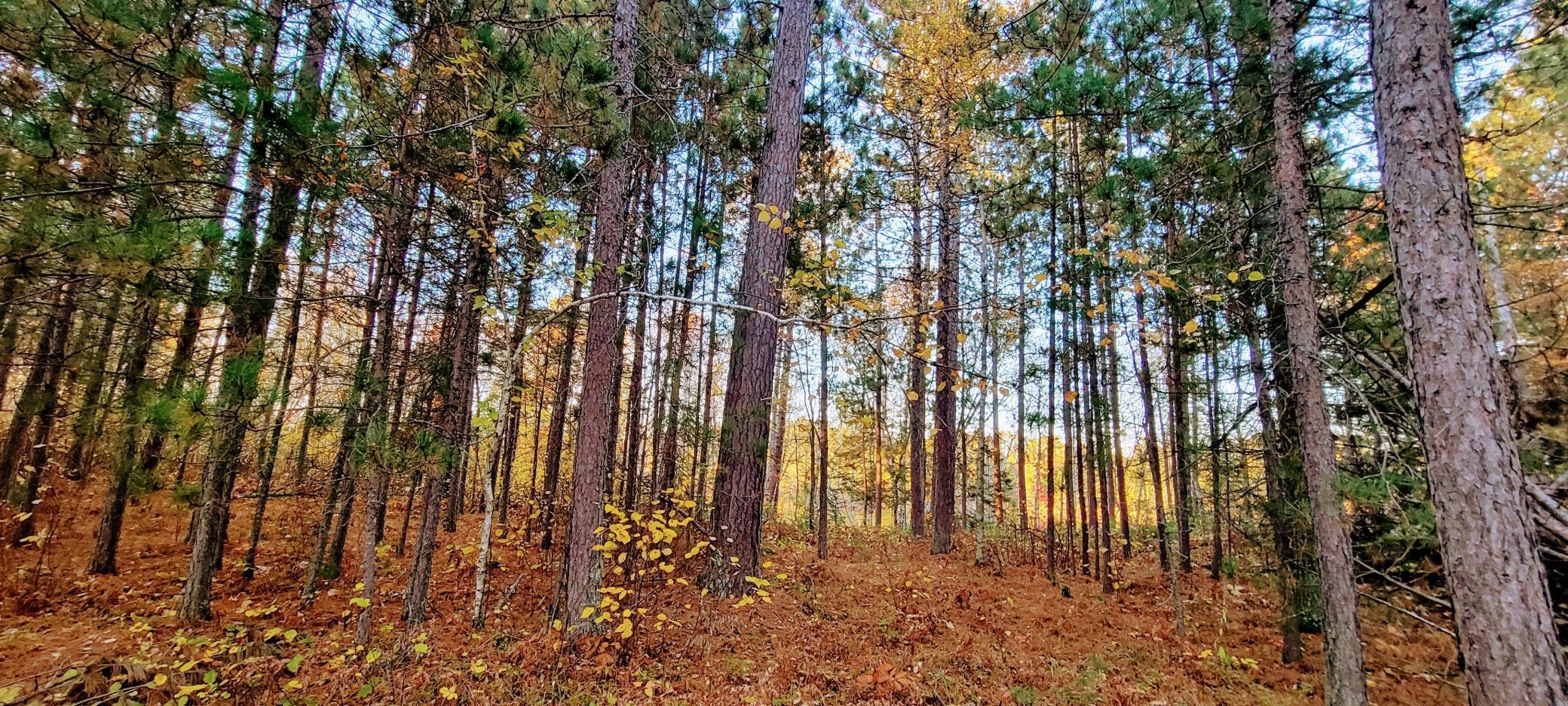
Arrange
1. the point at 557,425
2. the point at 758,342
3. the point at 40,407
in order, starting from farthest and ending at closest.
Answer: the point at 557,425 → the point at 758,342 → the point at 40,407

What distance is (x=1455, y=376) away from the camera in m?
2.80

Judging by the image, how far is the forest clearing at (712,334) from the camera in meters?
2.87

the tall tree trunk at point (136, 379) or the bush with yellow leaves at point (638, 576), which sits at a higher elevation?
the tall tree trunk at point (136, 379)

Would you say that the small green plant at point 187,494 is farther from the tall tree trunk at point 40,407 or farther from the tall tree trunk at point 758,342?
the tall tree trunk at point 758,342

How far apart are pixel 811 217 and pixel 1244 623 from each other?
8269 millimetres

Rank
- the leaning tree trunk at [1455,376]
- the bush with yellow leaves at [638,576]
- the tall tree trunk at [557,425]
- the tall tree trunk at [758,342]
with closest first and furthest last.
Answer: the leaning tree trunk at [1455,376], the bush with yellow leaves at [638,576], the tall tree trunk at [758,342], the tall tree trunk at [557,425]

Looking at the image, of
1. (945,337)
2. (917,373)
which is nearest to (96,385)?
(945,337)

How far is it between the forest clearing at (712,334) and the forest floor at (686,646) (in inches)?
2.5

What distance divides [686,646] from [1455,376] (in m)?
5.83

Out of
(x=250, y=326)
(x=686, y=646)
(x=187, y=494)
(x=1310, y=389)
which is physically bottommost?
(x=686, y=646)

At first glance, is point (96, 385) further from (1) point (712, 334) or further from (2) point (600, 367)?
(1) point (712, 334)

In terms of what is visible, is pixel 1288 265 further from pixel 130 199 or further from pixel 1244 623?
pixel 130 199

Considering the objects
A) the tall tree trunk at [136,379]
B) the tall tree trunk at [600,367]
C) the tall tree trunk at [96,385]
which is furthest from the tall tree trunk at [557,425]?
the tall tree trunk at [96,385]

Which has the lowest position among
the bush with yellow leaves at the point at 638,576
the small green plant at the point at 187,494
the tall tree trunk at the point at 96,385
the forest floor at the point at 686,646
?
the forest floor at the point at 686,646
